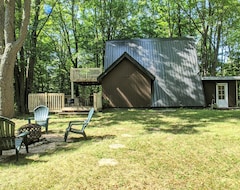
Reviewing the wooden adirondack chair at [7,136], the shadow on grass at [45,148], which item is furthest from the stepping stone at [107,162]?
the wooden adirondack chair at [7,136]

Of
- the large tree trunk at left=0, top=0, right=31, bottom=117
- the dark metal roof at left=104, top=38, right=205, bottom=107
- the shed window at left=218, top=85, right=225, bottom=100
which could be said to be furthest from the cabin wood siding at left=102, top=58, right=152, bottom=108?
the large tree trunk at left=0, top=0, right=31, bottom=117

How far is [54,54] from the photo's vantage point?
2603 cm

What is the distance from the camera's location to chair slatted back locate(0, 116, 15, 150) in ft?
15.7

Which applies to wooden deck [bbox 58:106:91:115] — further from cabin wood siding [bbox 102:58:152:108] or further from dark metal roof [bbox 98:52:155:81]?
dark metal roof [bbox 98:52:155:81]

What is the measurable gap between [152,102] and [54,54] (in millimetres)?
14363

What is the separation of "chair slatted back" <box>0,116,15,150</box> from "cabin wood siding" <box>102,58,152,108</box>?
462 inches

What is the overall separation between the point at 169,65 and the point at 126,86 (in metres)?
3.70

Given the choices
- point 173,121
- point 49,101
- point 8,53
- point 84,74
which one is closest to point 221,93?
point 173,121

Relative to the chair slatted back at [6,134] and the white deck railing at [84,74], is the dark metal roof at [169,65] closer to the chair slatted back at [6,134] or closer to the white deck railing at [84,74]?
the white deck railing at [84,74]

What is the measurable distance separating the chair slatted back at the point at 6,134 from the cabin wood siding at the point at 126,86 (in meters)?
11.7

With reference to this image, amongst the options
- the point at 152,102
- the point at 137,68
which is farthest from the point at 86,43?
the point at 152,102

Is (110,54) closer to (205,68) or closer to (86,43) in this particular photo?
(86,43)

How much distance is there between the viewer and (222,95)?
17391 millimetres

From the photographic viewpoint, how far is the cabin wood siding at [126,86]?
16.5 meters
